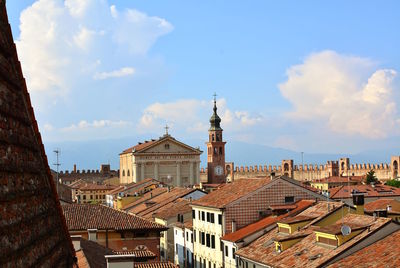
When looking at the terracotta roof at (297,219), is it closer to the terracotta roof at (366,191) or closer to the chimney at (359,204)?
the chimney at (359,204)

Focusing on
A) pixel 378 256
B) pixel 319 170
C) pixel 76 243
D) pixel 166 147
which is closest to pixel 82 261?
pixel 76 243

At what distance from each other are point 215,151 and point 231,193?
80.4m

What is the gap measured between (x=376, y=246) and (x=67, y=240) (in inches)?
578

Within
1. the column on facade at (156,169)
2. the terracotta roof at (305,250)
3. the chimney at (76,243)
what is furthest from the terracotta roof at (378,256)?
the column on facade at (156,169)

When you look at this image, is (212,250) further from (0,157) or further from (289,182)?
(0,157)

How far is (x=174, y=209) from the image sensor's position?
155ft

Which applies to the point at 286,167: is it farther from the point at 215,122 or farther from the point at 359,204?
the point at 359,204

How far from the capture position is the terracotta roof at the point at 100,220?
30.2m

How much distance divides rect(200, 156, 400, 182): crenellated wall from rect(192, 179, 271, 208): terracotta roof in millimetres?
91924

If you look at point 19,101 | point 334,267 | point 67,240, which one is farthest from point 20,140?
point 334,267

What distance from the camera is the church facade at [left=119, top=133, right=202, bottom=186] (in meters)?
107

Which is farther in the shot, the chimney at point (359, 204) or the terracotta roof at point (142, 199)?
the terracotta roof at point (142, 199)

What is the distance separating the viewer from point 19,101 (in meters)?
5.84

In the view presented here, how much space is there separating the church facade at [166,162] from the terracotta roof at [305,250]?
7843cm
